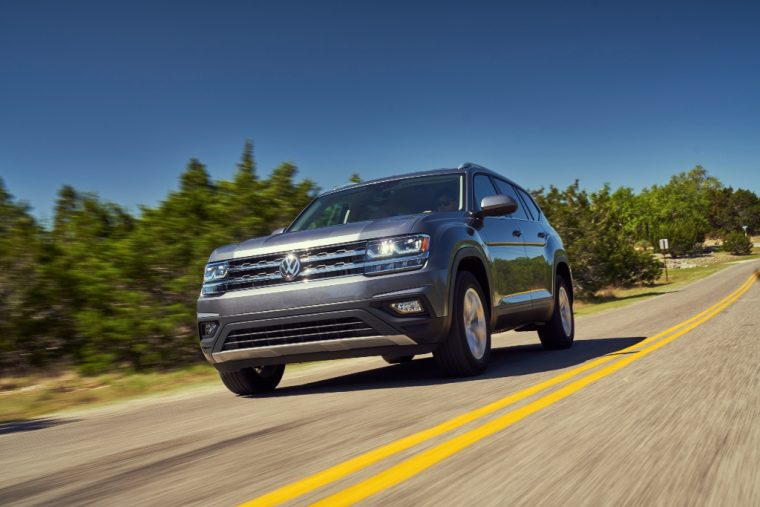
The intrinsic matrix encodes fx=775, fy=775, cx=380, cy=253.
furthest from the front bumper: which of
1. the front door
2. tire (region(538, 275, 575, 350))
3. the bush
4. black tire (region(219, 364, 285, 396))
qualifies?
the bush

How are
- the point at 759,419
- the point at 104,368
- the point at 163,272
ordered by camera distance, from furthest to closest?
the point at 163,272
the point at 104,368
the point at 759,419

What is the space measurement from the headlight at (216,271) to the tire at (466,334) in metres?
1.89

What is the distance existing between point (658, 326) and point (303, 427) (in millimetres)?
8706

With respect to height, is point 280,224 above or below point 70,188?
A: below

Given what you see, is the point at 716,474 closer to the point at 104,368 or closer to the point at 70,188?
the point at 104,368

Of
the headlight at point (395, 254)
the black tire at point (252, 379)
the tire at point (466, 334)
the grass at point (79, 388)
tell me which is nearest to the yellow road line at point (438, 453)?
the tire at point (466, 334)

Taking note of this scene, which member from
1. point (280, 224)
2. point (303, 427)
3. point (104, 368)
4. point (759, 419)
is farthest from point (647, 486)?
point (280, 224)

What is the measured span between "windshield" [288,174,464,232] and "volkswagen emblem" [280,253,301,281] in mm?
1189

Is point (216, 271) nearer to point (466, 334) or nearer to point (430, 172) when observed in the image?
point (466, 334)

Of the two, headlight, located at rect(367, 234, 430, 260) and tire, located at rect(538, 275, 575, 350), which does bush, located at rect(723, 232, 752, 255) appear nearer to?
tire, located at rect(538, 275, 575, 350)

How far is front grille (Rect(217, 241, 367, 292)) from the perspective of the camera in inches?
239

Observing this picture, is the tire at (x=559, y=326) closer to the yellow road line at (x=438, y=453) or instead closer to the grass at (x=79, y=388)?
the yellow road line at (x=438, y=453)

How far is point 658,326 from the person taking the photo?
11.9 meters

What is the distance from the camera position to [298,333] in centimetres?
610
